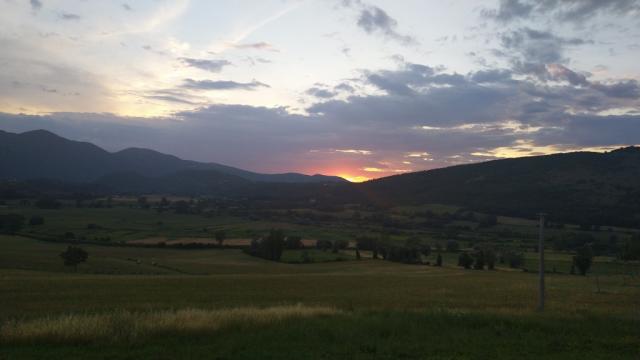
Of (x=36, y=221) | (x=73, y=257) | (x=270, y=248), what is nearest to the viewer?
(x=73, y=257)

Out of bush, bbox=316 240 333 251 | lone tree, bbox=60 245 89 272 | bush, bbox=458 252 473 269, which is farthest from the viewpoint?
bush, bbox=316 240 333 251

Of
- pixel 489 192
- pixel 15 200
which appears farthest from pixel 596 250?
pixel 15 200

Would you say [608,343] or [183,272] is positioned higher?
[608,343]

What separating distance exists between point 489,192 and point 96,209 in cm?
12922

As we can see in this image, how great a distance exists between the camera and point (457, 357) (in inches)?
465

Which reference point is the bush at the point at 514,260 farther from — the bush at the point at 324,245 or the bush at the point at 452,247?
the bush at the point at 324,245

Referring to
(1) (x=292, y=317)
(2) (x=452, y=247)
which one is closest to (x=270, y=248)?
(2) (x=452, y=247)

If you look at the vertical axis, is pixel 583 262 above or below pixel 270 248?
above

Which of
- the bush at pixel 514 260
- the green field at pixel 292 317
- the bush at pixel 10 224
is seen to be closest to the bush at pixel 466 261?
the bush at pixel 514 260

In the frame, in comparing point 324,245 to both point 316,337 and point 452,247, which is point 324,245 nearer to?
point 452,247

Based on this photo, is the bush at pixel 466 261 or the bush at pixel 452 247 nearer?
the bush at pixel 466 261

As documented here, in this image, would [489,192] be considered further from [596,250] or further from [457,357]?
[457,357]

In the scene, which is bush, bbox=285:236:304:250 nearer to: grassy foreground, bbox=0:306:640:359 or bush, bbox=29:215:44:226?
bush, bbox=29:215:44:226

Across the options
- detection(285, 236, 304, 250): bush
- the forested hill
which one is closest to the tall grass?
detection(285, 236, 304, 250): bush
